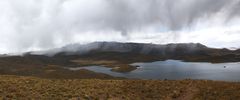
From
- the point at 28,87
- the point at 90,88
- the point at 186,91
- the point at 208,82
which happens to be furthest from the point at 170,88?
the point at 28,87

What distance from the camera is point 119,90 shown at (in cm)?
4578

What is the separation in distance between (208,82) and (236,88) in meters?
5.37

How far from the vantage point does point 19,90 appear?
1677 inches

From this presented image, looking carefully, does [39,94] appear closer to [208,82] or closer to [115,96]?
[115,96]

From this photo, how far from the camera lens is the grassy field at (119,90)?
137ft

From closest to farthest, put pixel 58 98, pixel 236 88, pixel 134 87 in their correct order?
pixel 58 98 → pixel 236 88 → pixel 134 87

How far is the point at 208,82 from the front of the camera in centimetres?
4906

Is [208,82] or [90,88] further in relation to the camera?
[208,82]

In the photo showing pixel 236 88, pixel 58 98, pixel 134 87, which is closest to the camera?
pixel 58 98

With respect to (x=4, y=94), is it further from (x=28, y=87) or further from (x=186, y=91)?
(x=186, y=91)

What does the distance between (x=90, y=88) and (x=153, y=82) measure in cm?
1022

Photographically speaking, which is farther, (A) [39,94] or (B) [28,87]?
(B) [28,87]

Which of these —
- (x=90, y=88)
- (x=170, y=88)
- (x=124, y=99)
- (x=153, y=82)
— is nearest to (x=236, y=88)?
(x=170, y=88)

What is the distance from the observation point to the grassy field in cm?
4162
